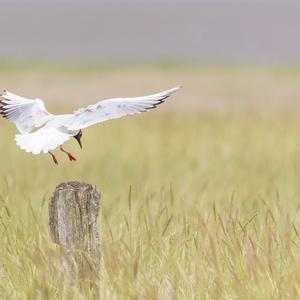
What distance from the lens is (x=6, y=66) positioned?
36.5 meters

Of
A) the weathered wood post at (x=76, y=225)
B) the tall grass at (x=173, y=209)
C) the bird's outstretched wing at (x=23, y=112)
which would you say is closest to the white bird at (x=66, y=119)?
the bird's outstretched wing at (x=23, y=112)

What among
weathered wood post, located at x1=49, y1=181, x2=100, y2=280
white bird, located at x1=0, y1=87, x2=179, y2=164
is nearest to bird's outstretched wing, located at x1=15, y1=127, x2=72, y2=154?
white bird, located at x1=0, y1=87, x2=179, y2=164

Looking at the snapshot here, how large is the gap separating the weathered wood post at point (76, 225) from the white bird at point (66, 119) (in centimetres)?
36

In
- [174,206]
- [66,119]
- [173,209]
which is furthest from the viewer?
[174,206]

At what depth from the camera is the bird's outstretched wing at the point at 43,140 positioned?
3.90m

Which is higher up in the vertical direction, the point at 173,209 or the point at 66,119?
the point at 66,119

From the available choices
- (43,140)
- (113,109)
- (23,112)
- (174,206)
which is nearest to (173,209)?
(174,206)

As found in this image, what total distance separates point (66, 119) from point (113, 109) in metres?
0.18

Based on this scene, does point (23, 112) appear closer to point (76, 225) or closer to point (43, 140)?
point (43, 140)

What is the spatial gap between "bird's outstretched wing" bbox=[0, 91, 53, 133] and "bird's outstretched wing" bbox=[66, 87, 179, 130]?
21cm

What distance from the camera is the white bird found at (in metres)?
3.97

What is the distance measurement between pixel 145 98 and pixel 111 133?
8.10 meters

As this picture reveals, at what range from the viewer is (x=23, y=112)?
439 cm

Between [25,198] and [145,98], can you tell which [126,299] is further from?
[25,198]
